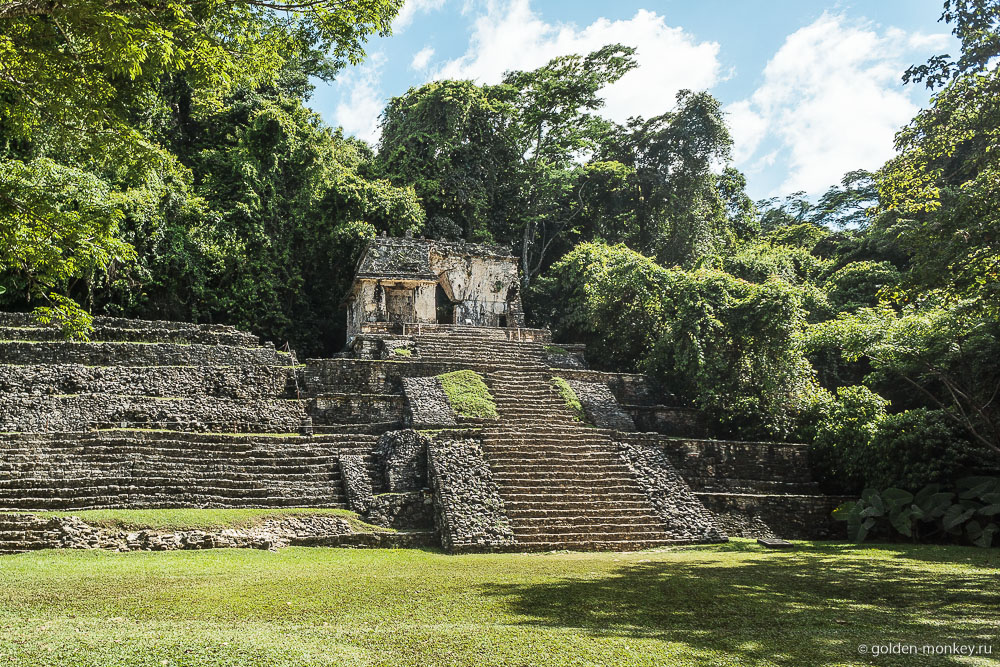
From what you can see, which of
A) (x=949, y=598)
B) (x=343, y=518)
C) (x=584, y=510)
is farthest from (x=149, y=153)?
(x=949, y=598)

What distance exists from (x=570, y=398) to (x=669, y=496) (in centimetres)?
429

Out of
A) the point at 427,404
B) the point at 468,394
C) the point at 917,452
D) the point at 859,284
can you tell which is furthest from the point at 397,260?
the point at 859,284

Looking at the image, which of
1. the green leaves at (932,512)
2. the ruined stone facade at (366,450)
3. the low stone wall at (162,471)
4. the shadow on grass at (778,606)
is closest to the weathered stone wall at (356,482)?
the ruined stone facade at (366,450)

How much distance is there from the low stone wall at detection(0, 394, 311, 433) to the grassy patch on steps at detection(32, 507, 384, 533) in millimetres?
3360

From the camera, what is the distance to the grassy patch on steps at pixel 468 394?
14.6m

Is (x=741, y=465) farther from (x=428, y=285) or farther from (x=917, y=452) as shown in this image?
(x=428, y=285)

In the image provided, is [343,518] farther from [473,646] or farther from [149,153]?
[473,646]

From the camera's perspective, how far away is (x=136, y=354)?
585 inches

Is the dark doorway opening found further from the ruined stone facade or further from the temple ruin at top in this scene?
the ruined stone facade

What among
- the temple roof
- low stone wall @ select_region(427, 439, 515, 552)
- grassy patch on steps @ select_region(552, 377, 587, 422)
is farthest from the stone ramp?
the temple roof

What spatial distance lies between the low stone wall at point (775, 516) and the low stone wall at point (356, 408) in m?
6.42

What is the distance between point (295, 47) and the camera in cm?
809

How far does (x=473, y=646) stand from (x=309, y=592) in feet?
7.71

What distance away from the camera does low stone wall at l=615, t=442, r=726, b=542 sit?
448 inches
